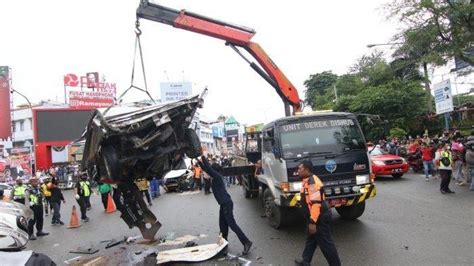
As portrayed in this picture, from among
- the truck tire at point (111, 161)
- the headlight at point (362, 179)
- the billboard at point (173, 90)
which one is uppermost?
the billboard at point (173, 90)

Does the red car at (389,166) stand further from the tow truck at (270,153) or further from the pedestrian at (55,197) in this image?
the pedestrian at (55,197)

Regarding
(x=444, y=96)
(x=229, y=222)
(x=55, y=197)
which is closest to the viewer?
(x=229, y=222)

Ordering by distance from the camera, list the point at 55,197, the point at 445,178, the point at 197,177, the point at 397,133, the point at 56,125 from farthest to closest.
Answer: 1. the point at 56,125
2. the point at 397,133
3. the point at 197,177
4. the point at 55,197
5. the point at 445,178

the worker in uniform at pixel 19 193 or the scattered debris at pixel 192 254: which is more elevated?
the worker in uniform at pixel 19 193

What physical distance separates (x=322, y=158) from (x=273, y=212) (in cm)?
182

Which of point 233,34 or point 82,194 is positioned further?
point 82,194

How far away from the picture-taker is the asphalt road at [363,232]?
6.70 meters

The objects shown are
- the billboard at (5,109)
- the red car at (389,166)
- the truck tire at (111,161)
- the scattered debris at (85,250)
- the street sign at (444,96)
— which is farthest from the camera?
the billboard at (5,109)

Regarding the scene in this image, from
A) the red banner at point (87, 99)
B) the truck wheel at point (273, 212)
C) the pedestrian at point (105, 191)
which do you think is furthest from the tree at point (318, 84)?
the truck wheel at point (273, 212)

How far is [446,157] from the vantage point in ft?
39.0

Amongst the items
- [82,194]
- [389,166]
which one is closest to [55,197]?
[82,194]

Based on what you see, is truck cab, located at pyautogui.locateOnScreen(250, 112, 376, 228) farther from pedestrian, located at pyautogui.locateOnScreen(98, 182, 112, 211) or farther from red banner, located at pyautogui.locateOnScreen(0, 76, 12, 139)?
red banner, located at pyautogui.locateOnScreen(0, 76, 12, 139)

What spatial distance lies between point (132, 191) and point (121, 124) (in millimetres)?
2243

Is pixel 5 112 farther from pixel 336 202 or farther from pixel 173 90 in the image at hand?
pixel 336 202
